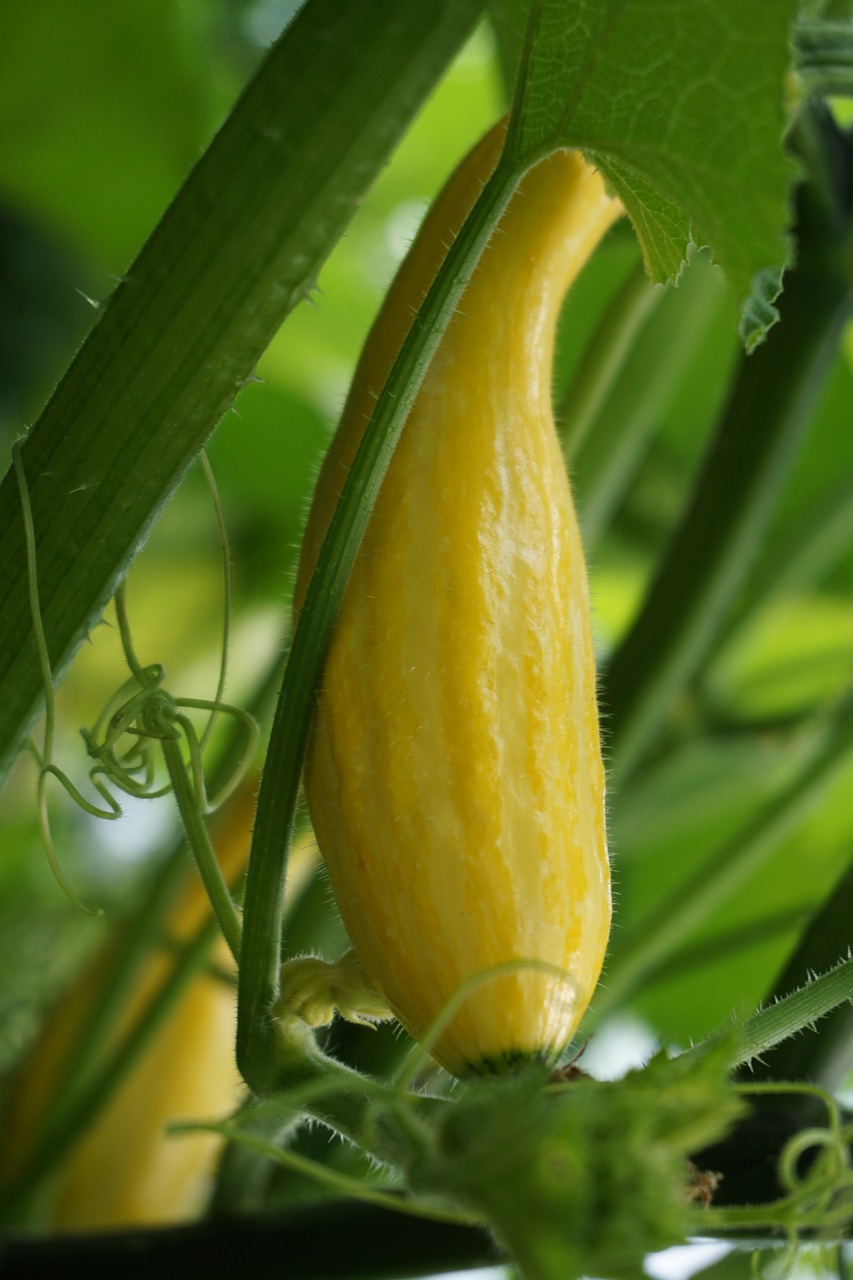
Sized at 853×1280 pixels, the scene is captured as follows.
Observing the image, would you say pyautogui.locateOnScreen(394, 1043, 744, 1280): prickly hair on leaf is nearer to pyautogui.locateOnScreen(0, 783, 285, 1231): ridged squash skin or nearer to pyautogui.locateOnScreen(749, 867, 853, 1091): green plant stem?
pyautogui.locateOnScreen(749, 867, 853, 1091): green plant stem

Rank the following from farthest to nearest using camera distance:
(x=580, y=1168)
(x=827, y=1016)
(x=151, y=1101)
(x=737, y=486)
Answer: (x=151, y=1101), (x=737, y=486), (x=827, y=1016), (x=580, y=1168)

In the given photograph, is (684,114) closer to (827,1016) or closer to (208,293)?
(208,293)

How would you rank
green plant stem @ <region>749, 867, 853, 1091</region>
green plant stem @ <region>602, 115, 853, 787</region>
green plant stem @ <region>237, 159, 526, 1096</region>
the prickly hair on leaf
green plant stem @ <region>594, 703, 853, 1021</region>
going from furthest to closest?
1. green plant stem @ <region>594, 703, 853, 1021</region>
2. green plant stem @ <region>602, 115, 853, 787</region>
3. green plant stem @ <region>749, 867, 853, 1091</region>
4. green plant stem @ <region>237, 159, 526, 1096</region>
5. the prickly hair on leaf

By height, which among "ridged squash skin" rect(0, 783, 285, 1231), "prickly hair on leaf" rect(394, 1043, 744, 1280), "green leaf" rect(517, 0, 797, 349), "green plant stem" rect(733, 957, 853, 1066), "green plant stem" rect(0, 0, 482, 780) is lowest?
"ridged squash skin" rect(0, 783, 285, 1231)

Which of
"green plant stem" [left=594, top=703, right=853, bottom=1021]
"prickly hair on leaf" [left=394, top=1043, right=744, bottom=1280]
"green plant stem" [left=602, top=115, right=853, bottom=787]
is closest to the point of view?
"prickly hair on leaf" [left=394, top=1043, right=744, bottom=1280]

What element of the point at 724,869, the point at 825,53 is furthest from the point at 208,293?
the point at 724,869

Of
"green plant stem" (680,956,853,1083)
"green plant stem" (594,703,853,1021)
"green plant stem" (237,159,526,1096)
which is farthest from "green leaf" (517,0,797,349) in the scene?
"green plant stem" (594,703,853,1021)

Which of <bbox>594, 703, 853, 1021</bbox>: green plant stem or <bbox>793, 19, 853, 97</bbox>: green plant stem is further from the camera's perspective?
<bbox>594, 703, 853, 1021</bbox>: green plant stem
